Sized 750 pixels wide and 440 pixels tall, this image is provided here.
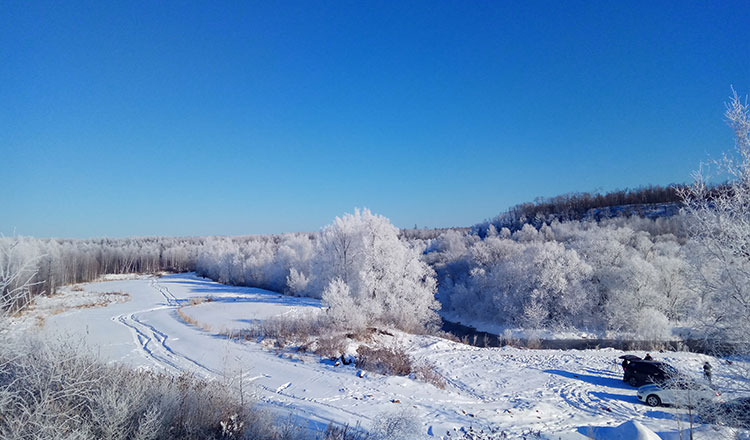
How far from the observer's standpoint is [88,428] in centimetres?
498

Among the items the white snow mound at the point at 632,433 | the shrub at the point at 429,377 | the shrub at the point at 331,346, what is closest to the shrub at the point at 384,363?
the shrub at the point at 429,377

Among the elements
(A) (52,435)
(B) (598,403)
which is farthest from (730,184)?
(A) (52,435)

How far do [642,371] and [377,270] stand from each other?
18.0m

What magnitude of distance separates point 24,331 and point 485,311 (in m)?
39.4

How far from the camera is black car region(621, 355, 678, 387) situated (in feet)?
47.6

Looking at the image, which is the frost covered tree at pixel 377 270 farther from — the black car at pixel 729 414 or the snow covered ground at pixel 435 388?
the black car at pixel 729 414

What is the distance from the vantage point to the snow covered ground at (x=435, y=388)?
961 centimetres

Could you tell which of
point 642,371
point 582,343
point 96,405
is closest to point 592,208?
point 582,343

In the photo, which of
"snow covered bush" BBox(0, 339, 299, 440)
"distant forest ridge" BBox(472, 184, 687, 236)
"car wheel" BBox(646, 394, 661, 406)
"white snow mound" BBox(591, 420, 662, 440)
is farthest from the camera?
"distant forest ridge" BBox(472, 184, 687, 236)

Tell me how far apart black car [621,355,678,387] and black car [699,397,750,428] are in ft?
15.3

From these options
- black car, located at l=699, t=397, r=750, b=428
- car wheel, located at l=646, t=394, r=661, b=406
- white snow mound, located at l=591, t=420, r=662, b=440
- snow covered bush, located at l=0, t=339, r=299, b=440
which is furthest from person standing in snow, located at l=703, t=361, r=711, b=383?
snow covered bush, located at l=0, t=339, r=299, b=440

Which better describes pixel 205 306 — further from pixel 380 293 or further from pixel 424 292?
pixel 424 292

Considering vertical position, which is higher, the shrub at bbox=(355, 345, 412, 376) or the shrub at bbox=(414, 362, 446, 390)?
the shrub at bbox=(355, 345, 412, 376)

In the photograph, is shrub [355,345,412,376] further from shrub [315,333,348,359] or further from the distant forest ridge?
the distant forest ridge
